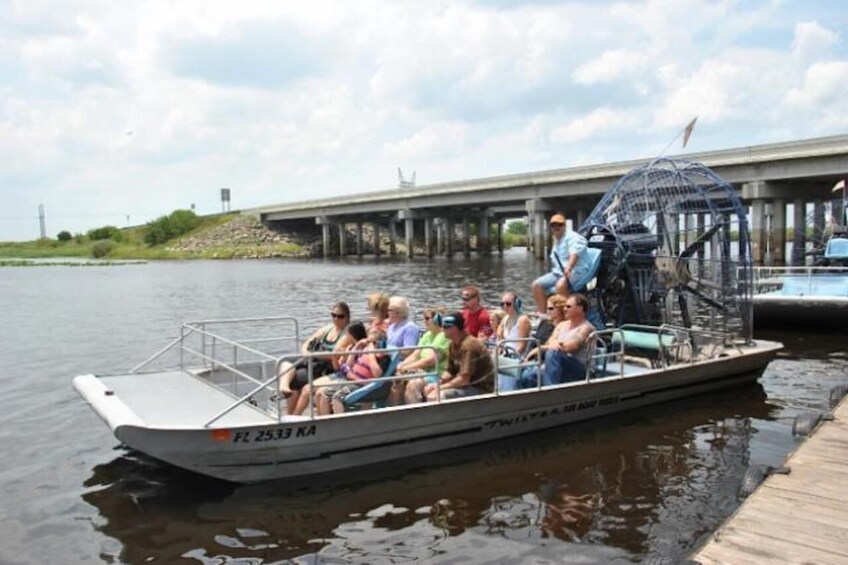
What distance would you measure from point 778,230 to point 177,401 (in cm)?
5081

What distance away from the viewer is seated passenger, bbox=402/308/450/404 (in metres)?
10.2

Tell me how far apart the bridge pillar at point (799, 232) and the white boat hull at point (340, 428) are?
40.2m

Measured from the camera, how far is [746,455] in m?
10.5

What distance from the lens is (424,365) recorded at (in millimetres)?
10211

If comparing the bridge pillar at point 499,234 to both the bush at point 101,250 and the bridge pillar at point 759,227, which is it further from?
the bridge pillar at point 759,227

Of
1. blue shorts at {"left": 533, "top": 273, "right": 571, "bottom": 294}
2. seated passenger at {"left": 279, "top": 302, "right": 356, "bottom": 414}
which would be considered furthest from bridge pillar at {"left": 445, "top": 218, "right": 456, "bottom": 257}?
seated passenger at {"left": 279, "top": 302, "right": 356, "bottom": 414}

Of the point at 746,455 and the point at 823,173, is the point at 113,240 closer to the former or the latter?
the point at 823,173

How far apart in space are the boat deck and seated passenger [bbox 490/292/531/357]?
4.24 m

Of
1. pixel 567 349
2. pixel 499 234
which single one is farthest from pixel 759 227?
pixel 499 234

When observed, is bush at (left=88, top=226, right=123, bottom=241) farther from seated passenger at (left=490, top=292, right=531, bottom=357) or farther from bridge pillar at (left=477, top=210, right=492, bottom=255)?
seated passenger at (left=490, top=292, right=531, bottom=357)

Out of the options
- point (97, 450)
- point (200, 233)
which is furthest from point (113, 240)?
point (97, 450)

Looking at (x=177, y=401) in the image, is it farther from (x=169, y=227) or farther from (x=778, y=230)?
(x=169, y=227)

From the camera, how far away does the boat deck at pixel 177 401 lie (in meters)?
9.19

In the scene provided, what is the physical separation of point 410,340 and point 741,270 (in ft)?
26.7
